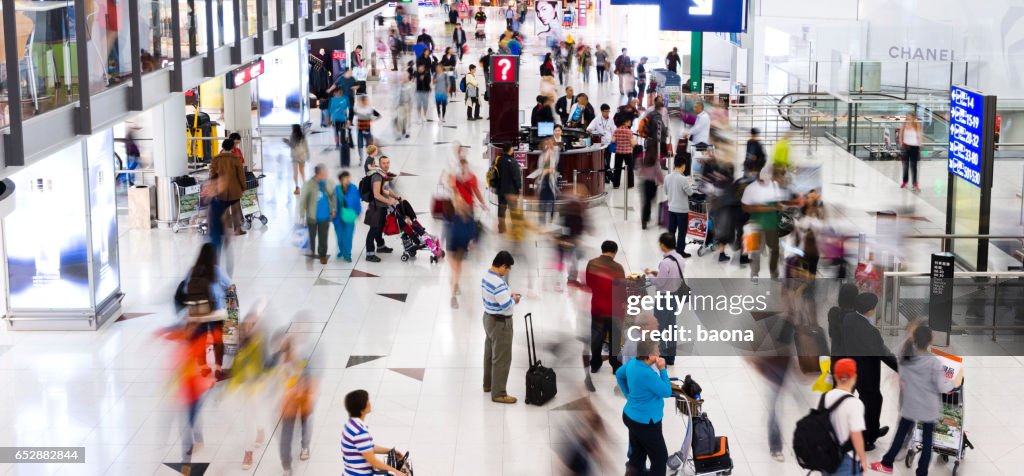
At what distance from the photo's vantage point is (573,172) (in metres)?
18.3

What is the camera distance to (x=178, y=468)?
8.91 m

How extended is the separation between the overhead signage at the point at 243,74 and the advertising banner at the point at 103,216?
298 cm

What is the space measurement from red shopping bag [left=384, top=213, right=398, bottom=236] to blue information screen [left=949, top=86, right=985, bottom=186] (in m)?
6.95

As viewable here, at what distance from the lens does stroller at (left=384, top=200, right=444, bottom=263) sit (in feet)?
50.1

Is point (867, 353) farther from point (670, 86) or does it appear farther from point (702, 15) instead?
point (670, 86)

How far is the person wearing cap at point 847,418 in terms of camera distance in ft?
24.0

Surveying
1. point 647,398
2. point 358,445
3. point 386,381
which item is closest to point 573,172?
point 386,381

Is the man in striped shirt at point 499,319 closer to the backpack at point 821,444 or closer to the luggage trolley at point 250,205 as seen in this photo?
the backpack at point 821,444

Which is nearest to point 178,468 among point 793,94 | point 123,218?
point 123,218

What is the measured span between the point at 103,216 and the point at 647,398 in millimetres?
7366

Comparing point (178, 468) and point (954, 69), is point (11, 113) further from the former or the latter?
point (954, 69)

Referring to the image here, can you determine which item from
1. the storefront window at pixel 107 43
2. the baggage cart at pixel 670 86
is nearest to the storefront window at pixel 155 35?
the storefront window at pixel 107 43

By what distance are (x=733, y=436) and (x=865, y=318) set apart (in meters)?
1.48

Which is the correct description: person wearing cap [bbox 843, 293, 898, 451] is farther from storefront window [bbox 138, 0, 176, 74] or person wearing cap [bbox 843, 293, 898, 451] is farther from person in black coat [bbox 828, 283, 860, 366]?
storefront window [bbox 138, 0, 176, 74]
